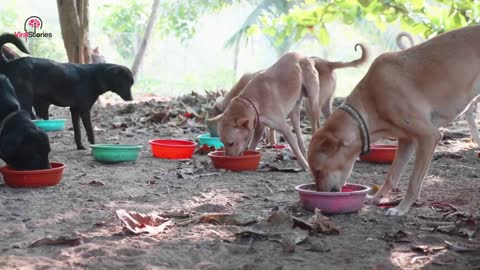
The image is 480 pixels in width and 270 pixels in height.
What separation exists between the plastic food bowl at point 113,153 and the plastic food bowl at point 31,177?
1.45m

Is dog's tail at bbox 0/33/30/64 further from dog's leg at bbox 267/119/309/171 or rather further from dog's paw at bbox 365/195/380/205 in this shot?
dog's paw at bbox 365/195/380/205

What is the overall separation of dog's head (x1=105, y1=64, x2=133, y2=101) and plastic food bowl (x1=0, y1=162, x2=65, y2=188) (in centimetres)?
337

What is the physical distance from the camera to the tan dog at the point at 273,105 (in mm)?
6688

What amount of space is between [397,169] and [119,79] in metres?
4.87

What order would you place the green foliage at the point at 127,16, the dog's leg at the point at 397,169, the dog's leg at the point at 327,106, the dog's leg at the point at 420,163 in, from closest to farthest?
1. the dog's leg at the point at 420,163
2. the dog's leg at the point at 397,169
3. the dog's leg at the point at 327,106
4. the green foliage at the point at 127,16

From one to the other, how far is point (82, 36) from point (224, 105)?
5171 millimetres

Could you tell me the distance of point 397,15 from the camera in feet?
39.9

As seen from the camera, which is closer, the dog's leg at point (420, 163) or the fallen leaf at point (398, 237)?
the fallen leaf at point (398, 237)

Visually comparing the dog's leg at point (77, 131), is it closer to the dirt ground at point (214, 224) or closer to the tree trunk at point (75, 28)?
the dirt ground at point (214, 224)

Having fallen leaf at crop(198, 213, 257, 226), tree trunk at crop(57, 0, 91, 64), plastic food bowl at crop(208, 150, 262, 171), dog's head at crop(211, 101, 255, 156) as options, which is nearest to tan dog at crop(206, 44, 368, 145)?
dog's head at crop(211, 101, 255, 156)

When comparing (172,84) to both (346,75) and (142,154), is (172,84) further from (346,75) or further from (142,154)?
(142,154)

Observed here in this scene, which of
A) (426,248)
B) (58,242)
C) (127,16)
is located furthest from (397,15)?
(127,16)

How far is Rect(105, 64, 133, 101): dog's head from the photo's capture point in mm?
8531

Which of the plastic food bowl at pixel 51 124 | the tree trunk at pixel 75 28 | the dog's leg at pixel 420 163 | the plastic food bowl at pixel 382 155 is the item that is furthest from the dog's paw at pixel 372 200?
the tree trunk at pixel 75 28
